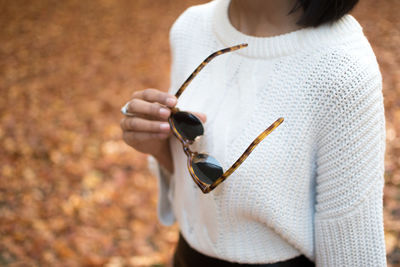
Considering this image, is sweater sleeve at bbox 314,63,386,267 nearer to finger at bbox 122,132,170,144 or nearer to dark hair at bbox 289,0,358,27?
dark hair at bbox 289,0,358,27

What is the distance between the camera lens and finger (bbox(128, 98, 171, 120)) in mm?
1072

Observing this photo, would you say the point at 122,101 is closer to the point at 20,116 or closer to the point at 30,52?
the point at 20,116

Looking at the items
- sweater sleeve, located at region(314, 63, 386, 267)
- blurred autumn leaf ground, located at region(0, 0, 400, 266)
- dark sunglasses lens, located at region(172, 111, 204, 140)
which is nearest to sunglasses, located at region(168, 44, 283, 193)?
dark sunglasses lens, located at region(172, 111, 204, 140)

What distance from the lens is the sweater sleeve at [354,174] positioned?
88 cm

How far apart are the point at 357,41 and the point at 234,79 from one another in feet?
1.20

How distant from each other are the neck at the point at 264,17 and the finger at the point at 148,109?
0.37 metres

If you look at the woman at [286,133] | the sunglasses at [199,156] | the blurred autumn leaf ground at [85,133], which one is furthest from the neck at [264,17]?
the blurred autumn leaf ground at [85,133]

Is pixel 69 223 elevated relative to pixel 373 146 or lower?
lower

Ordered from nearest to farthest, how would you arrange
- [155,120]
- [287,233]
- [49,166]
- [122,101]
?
1. [287,233]
2. [155,120]
3. [49,166]
4. [122,101]

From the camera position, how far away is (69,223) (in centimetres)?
296

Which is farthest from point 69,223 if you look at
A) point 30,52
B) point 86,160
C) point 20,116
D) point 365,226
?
point 30,52

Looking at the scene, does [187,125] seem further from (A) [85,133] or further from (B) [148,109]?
(A) [85,133]

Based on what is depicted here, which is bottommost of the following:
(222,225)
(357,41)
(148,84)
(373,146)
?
(148,84)

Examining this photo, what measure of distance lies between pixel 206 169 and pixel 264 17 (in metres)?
0.52
